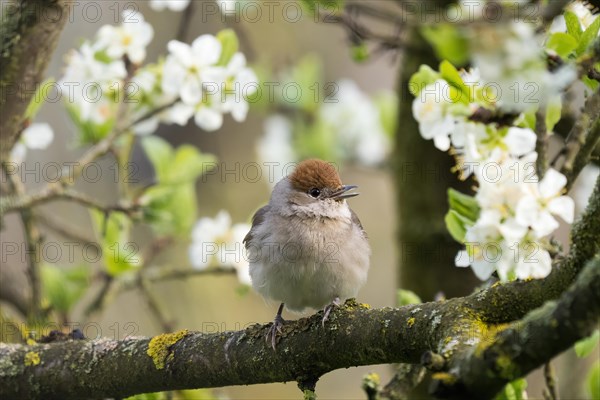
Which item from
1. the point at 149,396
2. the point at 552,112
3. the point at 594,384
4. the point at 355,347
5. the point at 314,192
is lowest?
the point at 594,384

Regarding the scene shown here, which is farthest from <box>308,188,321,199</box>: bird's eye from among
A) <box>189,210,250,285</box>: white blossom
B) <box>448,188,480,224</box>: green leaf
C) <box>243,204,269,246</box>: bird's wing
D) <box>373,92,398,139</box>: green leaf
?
<box>373,92,398,139</box>: green leaf

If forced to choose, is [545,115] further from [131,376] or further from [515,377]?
[131,376]

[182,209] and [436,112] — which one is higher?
[182,209]

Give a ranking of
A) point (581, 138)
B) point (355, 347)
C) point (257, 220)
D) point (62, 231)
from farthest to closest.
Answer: point (62, 231) → point (257, 220) → point (581, 138) → point (355, 347)

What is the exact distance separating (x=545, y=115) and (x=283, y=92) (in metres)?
3.24

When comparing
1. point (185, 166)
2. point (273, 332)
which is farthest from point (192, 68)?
point (273, 332)

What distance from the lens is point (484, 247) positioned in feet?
9.48

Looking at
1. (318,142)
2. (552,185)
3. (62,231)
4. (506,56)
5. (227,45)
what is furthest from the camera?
(318,142)

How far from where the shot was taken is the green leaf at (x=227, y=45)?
12.3ft

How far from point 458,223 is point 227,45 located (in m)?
1.45

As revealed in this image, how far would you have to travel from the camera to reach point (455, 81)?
2979 millimetres

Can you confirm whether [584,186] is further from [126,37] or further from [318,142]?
[126,37]

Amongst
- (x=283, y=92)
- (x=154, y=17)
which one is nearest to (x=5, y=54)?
(x=283, y=92)

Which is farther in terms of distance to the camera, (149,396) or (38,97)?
(38,97)
